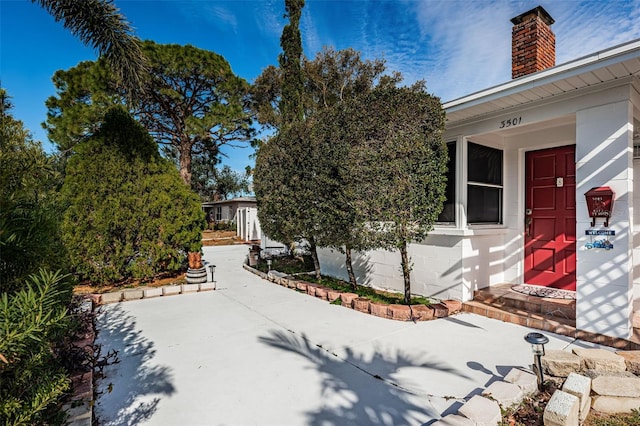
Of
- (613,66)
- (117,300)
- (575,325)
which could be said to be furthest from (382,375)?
(117,300)

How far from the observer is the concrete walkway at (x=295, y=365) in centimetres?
254

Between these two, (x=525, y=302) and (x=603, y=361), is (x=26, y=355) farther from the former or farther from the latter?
(x=525, y=302)

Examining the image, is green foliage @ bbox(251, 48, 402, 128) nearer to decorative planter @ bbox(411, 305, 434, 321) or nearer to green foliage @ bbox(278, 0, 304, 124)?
green foliage @ bbox(278, 0, 304, 124)

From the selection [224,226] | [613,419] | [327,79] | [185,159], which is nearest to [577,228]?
[613,419]

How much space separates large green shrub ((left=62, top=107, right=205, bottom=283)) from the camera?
21.3ft

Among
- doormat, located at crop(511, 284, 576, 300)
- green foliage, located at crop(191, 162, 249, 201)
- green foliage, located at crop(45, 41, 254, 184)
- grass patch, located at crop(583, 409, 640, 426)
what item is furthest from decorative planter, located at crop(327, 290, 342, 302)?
green foliage, located at crop(191, 162, 249, 201)

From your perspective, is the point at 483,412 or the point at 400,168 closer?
the point at 483,412

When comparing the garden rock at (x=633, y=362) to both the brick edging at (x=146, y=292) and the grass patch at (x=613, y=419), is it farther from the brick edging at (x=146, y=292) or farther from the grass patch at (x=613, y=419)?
the brick edging at (x=146, y=292)

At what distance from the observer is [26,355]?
4.95 feet

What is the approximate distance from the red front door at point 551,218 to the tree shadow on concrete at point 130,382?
5470 mm

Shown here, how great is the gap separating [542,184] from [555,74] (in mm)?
2121

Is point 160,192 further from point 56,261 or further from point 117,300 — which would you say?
point 56,261

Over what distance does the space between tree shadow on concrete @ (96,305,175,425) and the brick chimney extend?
661 centimetres

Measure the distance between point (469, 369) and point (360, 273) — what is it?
387 cm
